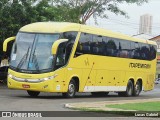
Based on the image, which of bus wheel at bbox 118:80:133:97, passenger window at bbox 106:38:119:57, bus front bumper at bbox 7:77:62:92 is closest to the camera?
bus front bumper at bbox 7:77:62:92

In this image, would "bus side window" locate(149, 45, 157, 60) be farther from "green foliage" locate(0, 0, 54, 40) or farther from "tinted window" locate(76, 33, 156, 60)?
"green foliage" locate(0, 0, 54, 40)

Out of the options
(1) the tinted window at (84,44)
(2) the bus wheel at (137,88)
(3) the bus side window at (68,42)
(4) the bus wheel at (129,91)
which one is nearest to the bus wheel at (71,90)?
(3) the bus side window at (68,42)

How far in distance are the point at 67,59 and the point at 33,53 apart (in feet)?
5.42

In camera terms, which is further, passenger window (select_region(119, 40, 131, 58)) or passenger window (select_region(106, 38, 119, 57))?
passenger window (select_region(119, 40, 131, 58))

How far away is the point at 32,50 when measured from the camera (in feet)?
72.0

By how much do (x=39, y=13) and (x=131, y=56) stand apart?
1174 centimetres

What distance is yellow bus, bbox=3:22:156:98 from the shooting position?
71.2ft

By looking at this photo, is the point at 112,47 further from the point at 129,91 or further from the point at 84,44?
the point at 129,91

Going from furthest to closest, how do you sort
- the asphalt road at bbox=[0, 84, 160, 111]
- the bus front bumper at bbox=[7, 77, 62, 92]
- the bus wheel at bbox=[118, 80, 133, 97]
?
the bus wheel at bbox=[118, 80, 133, 97] < the bus front bumper at bbox=[7, 77, 62, 92] < the asphalt road at bbox=[0, 84, 160, 111]

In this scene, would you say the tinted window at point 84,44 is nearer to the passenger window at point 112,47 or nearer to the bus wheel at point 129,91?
the passenger window at point 112,47

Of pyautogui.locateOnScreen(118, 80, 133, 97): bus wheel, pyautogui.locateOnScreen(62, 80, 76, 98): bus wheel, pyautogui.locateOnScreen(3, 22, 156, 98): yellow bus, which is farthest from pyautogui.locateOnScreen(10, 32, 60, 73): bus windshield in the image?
pyautogui.locateOnScreen(118, 80, 133, 97): bus wheel

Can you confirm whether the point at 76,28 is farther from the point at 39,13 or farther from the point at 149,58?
the point at 39,13

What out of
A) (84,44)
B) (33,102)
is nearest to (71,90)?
(84,44)

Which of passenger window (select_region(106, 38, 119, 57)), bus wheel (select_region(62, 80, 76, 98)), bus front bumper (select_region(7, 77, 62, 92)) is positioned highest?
passenger window (select_region(106, 38, 119, 57))
